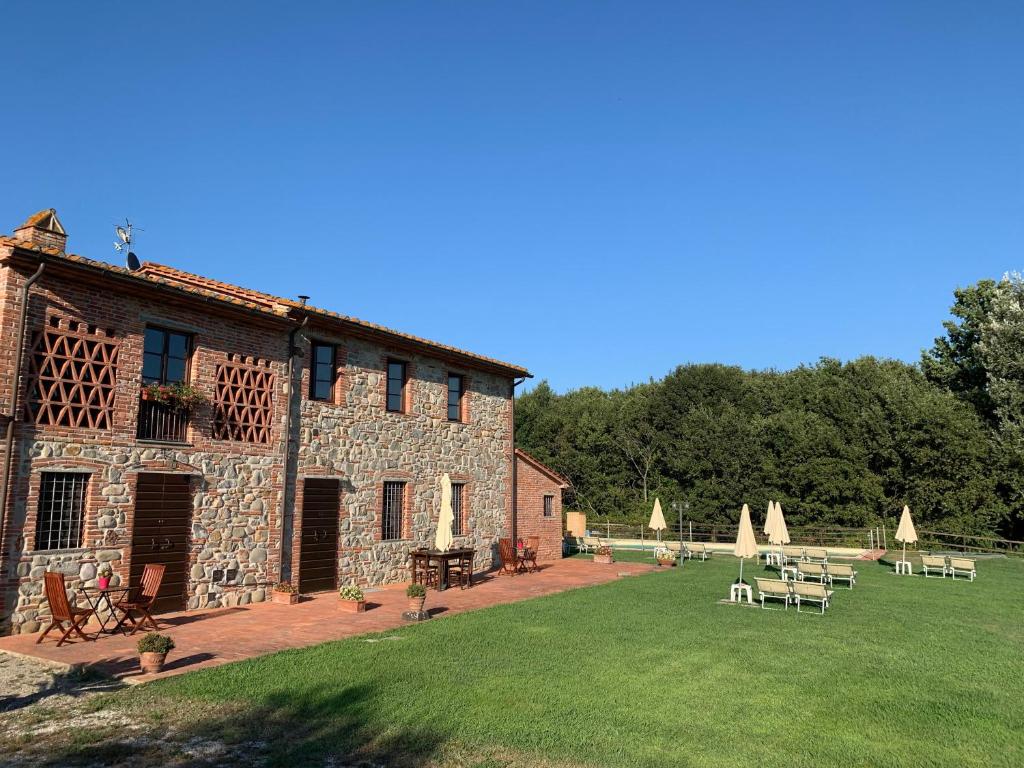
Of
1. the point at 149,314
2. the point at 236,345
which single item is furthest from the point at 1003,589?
the point at 149,314

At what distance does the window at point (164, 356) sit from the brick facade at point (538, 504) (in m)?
11.8

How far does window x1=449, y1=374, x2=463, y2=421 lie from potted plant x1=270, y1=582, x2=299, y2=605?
7.15 metres

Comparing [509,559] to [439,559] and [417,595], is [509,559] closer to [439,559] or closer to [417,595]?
[439,559]

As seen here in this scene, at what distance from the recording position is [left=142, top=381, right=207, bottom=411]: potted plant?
39.8 ft

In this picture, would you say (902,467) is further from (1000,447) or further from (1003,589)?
(1003,589)

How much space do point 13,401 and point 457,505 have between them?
460 inches

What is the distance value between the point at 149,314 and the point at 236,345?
6.19 ft

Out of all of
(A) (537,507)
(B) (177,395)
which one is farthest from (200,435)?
(A) (537,507)

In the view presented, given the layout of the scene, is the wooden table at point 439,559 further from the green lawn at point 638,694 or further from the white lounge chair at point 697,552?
the white lounge chair at point 697,552

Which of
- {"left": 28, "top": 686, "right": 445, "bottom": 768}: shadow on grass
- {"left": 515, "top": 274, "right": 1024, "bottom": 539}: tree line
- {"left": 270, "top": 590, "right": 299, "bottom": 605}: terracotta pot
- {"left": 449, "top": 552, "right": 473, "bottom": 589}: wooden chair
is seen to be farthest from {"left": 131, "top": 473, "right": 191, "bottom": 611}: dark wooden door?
{"left": 515, "top": 274, "right": 1024, "bottom": 539}: tree line

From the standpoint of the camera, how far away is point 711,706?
6.89 metres

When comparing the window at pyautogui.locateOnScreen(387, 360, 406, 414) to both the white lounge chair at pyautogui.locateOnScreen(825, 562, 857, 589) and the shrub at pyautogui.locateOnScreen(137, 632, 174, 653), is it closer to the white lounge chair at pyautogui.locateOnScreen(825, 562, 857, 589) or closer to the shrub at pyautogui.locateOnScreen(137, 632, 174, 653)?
the shrub at pyautogui.locateOnScreen(137, 632, 174, 653)

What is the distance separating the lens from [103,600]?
436 inches

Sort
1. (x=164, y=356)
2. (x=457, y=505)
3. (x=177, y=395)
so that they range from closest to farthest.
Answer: (x=177, y=395), (x=164, y=356), (x=457, y=505)
